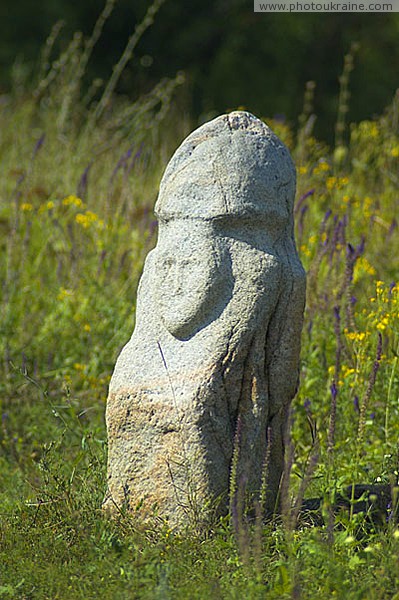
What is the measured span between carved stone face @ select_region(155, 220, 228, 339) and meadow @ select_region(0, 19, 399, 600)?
23.8 inches

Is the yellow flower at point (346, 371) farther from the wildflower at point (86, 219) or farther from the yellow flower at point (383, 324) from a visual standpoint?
the wildflower at point (86, 219)

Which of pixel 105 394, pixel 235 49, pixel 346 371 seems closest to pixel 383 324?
pixel 346 371

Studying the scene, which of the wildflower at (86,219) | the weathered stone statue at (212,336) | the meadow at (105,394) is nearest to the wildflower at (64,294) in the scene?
the meadow at (105,394)

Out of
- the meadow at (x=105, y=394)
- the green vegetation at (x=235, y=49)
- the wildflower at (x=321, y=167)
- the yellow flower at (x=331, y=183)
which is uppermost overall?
the green vegetation at (x=235, y=49)

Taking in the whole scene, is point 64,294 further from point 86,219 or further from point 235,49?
point 235,49

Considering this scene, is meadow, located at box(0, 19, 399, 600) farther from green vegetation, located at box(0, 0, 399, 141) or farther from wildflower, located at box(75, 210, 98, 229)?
green vegetation, located at box(0, 0, 399, 141)

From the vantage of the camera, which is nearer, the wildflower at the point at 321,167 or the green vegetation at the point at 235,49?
the wildflower at the point at 321,167

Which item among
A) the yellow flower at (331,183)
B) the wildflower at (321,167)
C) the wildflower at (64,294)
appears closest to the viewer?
the wildflower at (64,294)

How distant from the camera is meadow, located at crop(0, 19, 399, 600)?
3150 mm

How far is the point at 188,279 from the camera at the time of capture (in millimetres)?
3523

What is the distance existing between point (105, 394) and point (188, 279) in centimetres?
201

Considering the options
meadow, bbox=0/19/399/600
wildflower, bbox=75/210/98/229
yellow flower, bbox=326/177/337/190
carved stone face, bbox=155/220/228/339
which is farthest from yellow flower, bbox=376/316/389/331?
wildflower, bbox=75/210/98/229

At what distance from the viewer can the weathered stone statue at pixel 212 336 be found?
11.4 ft

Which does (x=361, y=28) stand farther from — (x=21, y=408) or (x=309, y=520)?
(x=309, y=520)
